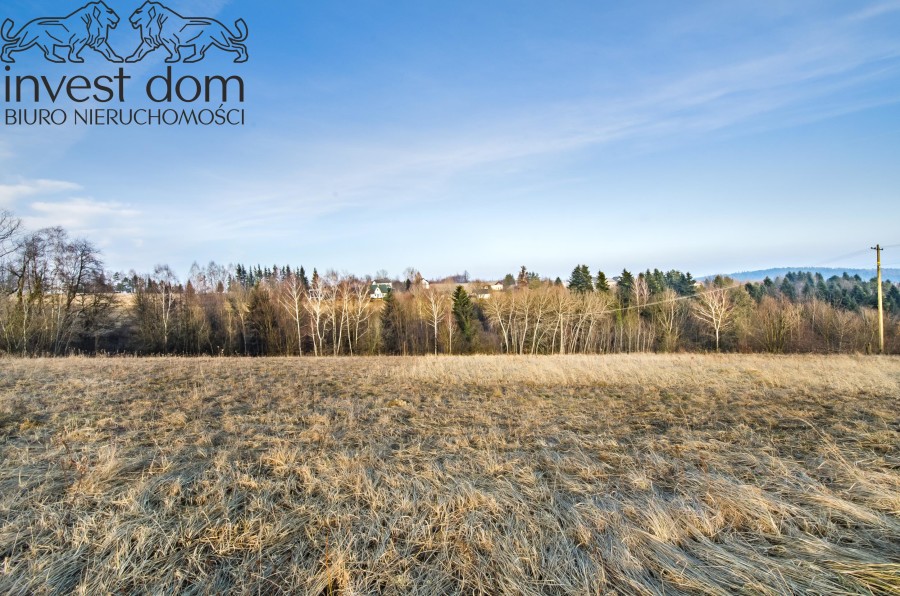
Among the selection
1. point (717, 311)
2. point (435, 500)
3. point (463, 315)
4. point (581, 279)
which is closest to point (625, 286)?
point (581, 279)

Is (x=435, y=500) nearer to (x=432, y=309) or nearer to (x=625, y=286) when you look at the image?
(x=432, y=309)

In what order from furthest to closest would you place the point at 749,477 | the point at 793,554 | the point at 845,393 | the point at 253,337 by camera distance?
the point at 253,337, the point at 845,393, the point at 749,477, the point at 793,554

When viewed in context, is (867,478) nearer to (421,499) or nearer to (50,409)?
(421,499)

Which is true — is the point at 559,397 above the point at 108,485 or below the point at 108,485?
below

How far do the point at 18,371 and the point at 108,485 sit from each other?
10.3m

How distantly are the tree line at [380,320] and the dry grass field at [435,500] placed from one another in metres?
31.0

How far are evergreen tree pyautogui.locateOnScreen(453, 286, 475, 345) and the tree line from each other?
4.8 inches

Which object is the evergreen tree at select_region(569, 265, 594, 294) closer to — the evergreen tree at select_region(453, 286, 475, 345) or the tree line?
the tree line

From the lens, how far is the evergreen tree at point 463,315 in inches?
1780

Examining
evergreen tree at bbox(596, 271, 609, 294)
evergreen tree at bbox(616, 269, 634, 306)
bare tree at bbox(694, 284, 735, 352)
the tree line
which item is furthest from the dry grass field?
evergreen tree at bbox(616, 269, 634, 306)

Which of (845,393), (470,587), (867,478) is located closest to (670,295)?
(845,393)

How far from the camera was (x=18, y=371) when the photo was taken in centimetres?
1059

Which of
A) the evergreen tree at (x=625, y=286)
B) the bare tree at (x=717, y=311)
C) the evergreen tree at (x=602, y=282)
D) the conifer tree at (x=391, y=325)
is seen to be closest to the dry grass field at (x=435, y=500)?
the conifer tree at (x=391, y=325)

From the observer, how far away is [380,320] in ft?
147
